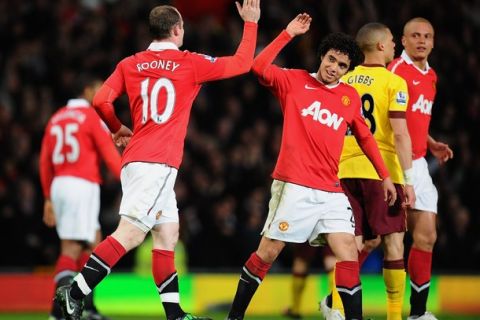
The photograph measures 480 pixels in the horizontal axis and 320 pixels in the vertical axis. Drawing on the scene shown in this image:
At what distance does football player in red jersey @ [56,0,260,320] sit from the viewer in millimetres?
7617

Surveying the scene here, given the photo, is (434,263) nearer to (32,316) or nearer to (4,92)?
(32,316)

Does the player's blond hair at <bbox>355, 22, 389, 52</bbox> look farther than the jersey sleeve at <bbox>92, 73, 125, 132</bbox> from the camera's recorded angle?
Yes

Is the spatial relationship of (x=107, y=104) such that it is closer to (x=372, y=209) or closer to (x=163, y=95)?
(x=163, y=95)

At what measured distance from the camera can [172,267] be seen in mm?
7762

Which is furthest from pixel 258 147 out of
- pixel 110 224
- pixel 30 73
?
pixel 30 73

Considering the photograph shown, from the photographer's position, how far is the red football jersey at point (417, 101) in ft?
29.0

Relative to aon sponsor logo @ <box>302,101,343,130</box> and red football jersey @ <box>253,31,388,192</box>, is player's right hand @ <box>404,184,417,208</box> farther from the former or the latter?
aon sponsor logo @ <box>302,101,343,130</box>

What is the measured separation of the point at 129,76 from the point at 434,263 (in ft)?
23.3

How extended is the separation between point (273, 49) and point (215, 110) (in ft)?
26.7

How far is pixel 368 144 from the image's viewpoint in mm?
7820

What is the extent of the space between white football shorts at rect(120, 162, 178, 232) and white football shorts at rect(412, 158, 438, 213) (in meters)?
2.18

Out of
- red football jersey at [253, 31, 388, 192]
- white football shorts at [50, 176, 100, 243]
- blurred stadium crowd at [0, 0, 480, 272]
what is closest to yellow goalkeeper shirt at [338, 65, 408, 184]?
red football jersey at [253, 31, 388, 192]

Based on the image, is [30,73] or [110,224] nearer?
[110,224]

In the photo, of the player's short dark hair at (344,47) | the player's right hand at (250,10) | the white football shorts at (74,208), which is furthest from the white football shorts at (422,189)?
the white football shorts at (74,208)
